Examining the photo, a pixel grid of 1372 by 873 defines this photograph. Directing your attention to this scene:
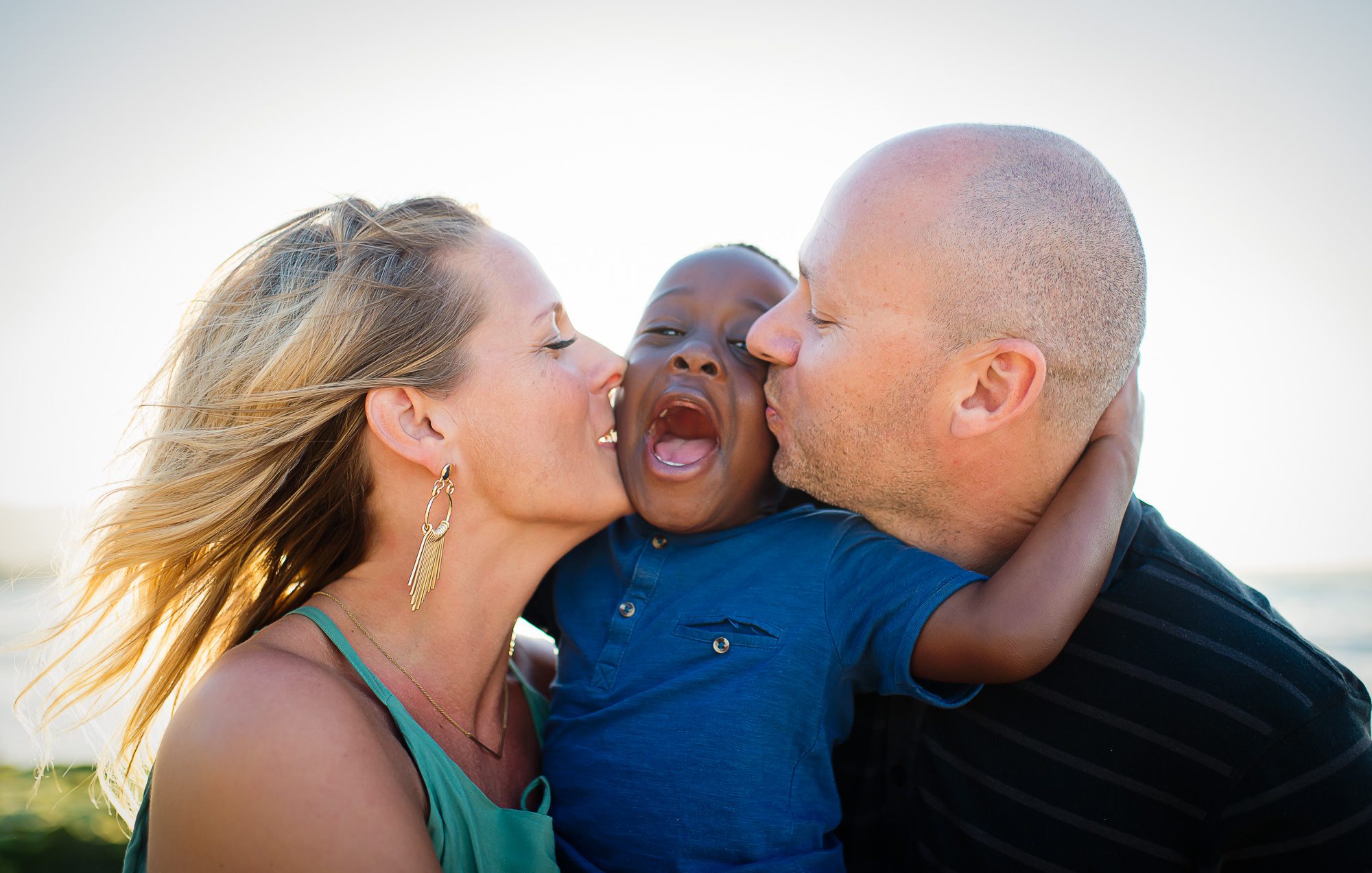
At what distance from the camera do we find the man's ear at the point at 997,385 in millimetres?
2217

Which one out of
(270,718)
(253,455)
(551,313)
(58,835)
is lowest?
(58,835)

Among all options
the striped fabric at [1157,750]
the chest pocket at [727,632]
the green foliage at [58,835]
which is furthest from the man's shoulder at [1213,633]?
the green foliage at [58,835]

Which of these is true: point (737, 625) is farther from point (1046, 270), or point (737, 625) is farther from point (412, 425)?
point (1046, 270)

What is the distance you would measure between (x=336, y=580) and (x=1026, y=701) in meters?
1.88

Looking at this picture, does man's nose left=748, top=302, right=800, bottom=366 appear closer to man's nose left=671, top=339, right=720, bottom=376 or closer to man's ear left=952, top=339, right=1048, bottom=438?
man's nose left=671, top=339, right=720, bottom=376

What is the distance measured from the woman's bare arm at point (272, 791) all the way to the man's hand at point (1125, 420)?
2.02 meters

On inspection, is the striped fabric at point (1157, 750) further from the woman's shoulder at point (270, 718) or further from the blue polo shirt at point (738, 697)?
the woman's shoulder at point (270, 718)

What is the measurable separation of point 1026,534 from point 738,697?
3.07 ft

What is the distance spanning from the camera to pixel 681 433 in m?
2.86

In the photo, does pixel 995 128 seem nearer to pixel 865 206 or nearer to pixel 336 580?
pixel 865 206

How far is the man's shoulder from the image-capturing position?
1.93 metres

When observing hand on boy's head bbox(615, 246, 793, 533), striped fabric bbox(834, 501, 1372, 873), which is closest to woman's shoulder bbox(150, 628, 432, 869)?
hand on boy's head bbox(615, 246, 793, 533)

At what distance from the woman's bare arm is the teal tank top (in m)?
0.20

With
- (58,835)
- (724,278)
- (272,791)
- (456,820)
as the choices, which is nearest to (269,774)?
(272,791)
